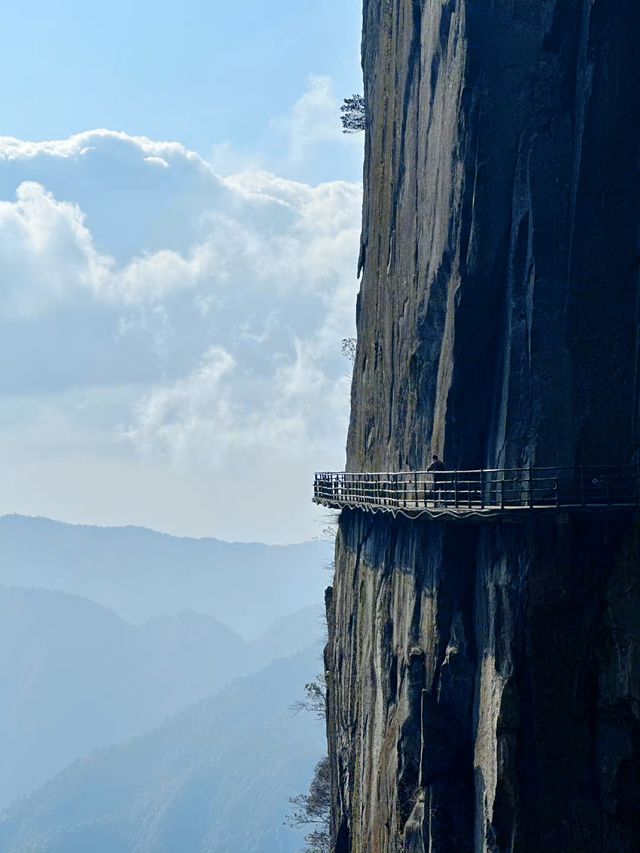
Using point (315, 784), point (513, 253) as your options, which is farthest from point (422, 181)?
point (315, 784)

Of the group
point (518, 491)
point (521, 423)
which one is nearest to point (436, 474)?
point (521, 423)

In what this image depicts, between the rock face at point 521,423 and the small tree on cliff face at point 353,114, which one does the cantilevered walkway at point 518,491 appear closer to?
the rock face at point 521,423

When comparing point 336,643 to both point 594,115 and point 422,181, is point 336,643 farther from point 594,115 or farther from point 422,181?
point 594,115

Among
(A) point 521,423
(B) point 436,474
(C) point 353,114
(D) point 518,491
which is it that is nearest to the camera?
(D) point 518,491

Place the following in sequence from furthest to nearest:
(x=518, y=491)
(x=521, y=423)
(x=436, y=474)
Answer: (x=436, y=474), (x=521, y=423), (x=518, y=491)

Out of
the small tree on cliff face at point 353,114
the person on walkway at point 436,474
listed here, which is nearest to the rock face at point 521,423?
the person on walkway at point 436,474

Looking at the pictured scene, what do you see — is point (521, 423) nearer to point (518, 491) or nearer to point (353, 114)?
point (518, 491)
